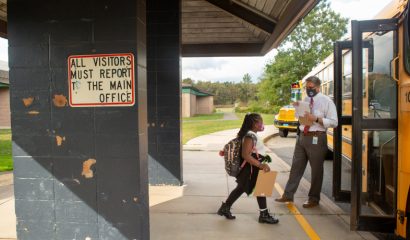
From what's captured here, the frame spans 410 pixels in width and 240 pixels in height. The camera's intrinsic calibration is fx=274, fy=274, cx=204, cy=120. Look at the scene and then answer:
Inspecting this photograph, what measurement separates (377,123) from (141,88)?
8.58ft

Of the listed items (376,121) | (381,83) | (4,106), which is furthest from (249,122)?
(4,106)

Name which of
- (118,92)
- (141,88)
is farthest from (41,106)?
(141,88)

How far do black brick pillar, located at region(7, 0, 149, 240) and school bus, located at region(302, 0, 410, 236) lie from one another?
7.87ft

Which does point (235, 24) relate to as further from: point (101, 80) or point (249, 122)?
point (101, 80)

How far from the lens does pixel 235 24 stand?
21.3ft

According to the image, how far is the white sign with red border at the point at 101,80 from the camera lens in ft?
8.93

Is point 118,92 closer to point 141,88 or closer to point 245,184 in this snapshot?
point 141,88

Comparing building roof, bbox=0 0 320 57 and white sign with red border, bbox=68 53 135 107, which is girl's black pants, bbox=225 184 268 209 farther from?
building roof, bbox=0 0 320 57

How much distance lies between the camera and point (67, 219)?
2.89 m

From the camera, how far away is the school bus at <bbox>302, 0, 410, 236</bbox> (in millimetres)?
2816

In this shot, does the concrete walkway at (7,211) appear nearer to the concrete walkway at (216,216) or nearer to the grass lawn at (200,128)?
the concrete walkway at (216,216)

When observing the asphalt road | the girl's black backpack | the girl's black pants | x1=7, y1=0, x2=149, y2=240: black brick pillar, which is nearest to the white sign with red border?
x1=7, y1=0, x2=149, y2=240: black brick pillar

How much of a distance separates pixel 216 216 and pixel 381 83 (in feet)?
8.92

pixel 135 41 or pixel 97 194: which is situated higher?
pixel 135 41
